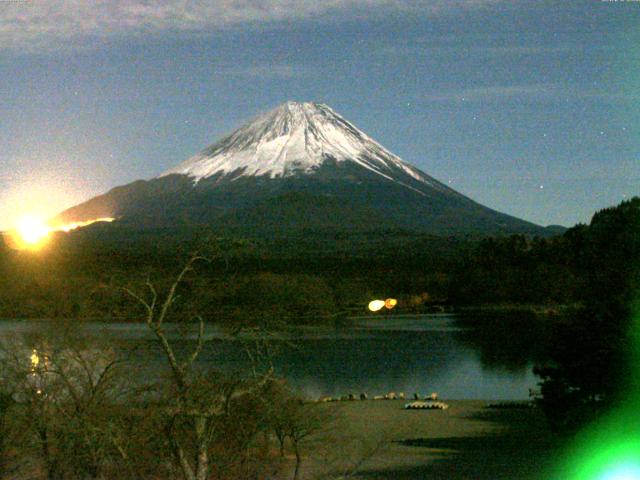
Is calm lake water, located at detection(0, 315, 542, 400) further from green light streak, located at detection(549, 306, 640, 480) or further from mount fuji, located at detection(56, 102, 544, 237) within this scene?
mount fuji, located at detection(56, 102, 544, 237)

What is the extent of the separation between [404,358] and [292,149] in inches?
4747

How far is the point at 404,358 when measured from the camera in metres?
43.2

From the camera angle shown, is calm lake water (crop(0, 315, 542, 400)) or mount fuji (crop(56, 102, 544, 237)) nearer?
calm lake water (crop(0, 315, 542, 400))

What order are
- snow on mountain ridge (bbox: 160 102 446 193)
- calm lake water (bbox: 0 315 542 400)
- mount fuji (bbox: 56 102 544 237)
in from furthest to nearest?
snow on mountain ridge (bbox: 160 102 446 193), mount fuji (bbox: 56 102 544 237), calm lake water (bbox: 0 315 542 400)

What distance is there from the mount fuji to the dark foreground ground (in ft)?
291

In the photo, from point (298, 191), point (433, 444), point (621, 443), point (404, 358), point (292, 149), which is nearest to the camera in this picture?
point (621, 443)

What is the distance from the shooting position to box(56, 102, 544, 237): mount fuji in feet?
426

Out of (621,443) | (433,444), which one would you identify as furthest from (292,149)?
(621,443)

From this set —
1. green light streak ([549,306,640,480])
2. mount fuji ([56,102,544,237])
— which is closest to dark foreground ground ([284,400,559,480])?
green light streak ([549,306,640,480])

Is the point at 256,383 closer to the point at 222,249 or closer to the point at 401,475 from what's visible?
the point at 222,249

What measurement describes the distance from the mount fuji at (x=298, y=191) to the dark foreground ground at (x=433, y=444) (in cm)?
8876

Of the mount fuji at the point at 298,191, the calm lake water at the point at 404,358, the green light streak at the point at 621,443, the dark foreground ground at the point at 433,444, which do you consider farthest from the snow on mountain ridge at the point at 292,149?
the green light streak at the point at 621,443

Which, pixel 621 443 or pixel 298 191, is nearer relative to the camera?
pixel 621 443

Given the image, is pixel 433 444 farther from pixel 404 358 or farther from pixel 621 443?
Answer: pixel 404 358
